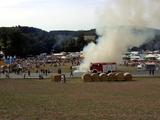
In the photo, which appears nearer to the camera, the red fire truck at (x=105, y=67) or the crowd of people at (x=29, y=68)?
the red fire truck at (x=105, y=67)

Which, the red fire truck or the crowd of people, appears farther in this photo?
the crowd of people

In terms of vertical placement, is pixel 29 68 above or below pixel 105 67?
above

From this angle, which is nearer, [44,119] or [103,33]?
[44,119]

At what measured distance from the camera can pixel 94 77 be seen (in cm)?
6894

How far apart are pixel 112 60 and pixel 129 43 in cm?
460

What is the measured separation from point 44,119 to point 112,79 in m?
44.2

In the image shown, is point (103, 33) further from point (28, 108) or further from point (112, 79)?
point (28, 108)

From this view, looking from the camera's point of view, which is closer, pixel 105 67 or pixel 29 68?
pixel 105 67

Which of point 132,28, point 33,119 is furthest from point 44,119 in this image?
point 132,28

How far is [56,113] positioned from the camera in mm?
27203

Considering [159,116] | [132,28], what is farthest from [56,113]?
[132,28]

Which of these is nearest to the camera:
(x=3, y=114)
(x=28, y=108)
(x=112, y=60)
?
(x=3, y=114)

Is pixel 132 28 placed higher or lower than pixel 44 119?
higher

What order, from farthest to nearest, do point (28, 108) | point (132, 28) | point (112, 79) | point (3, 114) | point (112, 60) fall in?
point (112, 60) → point (132, 28) → point (112, 79) → point (28, 108) → point (3, 114)
